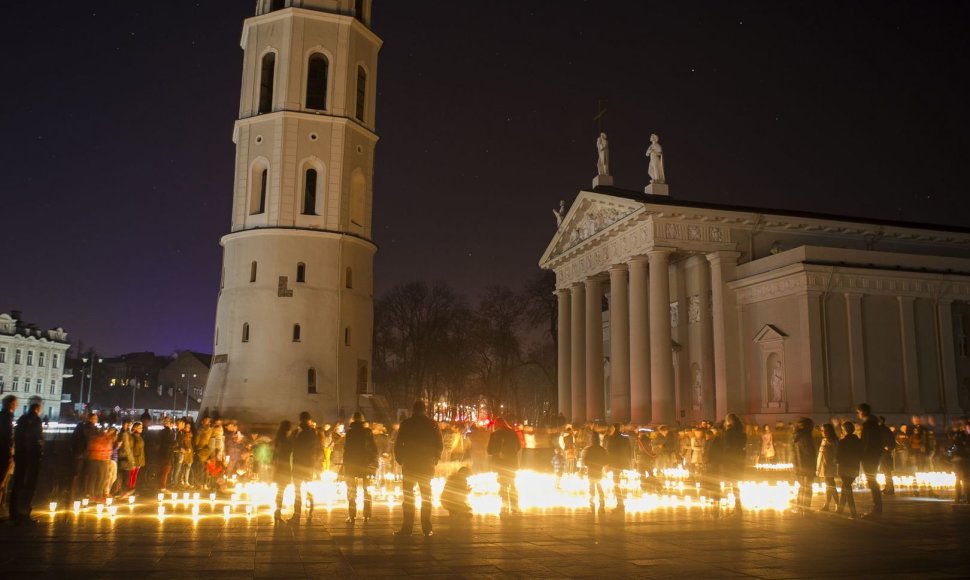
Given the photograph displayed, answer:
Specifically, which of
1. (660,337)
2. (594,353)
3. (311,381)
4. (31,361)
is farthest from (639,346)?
(31,361)

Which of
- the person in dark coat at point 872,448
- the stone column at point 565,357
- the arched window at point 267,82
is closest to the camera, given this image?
the person in dark coat at point 872,448

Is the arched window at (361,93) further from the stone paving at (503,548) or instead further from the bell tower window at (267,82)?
the stone paving at (503,548)

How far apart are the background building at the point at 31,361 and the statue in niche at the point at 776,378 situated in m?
91.8

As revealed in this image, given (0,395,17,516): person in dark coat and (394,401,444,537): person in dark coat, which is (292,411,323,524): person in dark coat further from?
(0,395,17,516): person in dark coat

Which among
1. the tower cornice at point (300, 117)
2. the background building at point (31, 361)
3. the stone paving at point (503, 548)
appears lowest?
the stone paving at point (503, 548)

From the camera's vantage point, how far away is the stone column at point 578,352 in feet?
163

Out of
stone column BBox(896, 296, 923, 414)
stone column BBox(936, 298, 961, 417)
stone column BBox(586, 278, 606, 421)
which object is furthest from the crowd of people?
stone column BBox(586, 278, 606, 421)

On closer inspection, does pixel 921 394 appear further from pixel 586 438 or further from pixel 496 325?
pixel 496 325

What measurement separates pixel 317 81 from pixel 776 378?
28.5 m

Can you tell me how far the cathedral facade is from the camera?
37.8 metres

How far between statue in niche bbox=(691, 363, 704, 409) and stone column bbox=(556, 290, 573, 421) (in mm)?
8888

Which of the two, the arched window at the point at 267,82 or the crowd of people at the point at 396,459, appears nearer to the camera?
the crowd of people at the point at 396,459

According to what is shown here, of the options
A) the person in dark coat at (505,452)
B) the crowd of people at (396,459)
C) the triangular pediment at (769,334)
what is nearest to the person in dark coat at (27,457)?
the crowd of people at (396,459)

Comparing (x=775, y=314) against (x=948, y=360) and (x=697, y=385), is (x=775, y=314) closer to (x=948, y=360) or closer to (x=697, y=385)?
(x=697, y=385)
